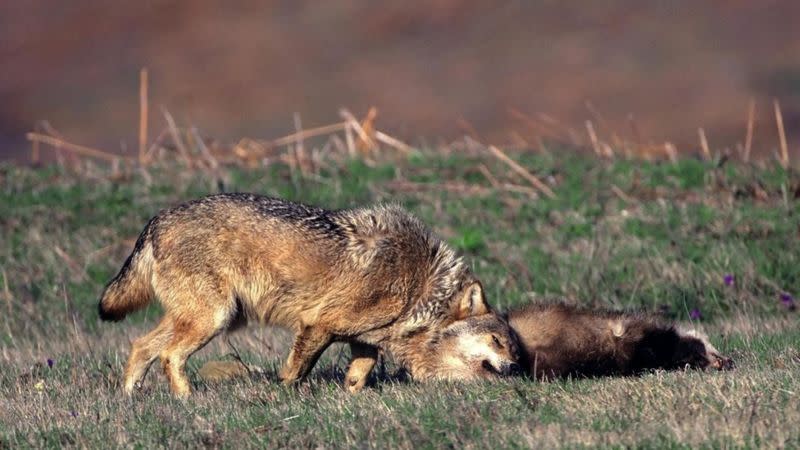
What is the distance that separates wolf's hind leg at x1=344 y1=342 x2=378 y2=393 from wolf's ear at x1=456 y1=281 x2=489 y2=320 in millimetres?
710

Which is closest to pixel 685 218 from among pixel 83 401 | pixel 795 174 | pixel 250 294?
pixel 795 174

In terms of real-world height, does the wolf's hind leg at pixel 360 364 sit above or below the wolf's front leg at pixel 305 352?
below

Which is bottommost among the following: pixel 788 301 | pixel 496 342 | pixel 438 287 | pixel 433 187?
pixel 788 301

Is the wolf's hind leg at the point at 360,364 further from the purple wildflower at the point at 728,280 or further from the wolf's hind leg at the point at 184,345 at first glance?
the purple wildflower at the point at 728,280

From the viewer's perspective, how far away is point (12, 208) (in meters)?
15.1

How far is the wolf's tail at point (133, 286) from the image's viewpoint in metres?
8.34

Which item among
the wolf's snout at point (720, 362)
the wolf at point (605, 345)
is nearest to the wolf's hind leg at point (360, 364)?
the wolf at point (605, 345)

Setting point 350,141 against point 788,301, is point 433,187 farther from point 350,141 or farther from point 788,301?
point 788,301

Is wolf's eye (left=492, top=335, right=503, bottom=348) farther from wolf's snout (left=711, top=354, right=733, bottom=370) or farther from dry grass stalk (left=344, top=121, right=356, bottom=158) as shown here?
dry grass stalk (left=344, top=121, right=356, bottom=158)

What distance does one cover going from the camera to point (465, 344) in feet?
26.6

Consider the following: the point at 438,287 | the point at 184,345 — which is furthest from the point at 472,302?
the point at 184,345

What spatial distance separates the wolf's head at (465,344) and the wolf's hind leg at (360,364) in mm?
275

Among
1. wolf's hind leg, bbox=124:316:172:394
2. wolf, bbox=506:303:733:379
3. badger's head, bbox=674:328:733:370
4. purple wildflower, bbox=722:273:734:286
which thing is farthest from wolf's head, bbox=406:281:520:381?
purple wildflower, bbox=722:273:734:286

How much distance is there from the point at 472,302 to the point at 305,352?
128 centimetres
